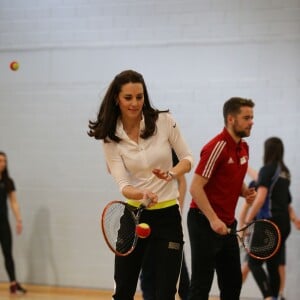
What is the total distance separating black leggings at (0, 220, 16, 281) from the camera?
803cm

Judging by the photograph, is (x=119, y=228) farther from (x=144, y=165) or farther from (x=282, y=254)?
(x=282, y=254)

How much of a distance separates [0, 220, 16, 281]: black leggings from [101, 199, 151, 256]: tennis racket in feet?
14.8

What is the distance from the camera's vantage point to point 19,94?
8.67 meters

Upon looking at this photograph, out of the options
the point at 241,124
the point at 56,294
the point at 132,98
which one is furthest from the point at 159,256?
the point at 56,294

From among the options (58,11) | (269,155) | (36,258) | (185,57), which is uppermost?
(58,11)

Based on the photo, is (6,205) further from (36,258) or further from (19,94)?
(19,94)

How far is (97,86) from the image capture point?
8352 mm

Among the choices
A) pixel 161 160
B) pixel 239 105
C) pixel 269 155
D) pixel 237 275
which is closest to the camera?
pixel 161 160

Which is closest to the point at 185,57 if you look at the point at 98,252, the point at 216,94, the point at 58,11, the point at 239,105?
the point at 216,94

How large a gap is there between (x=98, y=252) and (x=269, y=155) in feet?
9.61

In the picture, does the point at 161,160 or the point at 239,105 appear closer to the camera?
the point at 161,160

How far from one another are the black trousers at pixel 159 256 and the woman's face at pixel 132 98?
0.60 metres

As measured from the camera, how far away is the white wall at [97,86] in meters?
7.67

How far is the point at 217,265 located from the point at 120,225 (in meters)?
1.03
